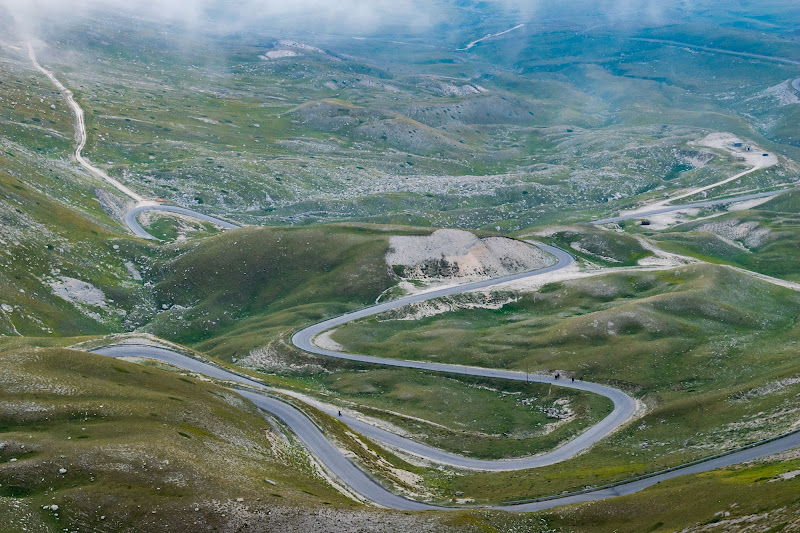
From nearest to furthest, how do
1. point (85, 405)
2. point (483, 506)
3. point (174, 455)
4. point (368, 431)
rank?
1. point (174, 455)
2. point (85, 405)
3. point (483, 506)
4. point (368, 431)

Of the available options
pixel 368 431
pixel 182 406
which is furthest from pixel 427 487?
pixel 182 406

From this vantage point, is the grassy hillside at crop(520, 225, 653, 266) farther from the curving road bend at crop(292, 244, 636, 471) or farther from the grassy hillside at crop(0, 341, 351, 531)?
the grassy hillside at crop(0, 341, 351, 531)

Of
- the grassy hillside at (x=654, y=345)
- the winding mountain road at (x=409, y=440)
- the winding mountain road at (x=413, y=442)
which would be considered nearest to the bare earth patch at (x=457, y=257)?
the grassy hillside at (x=654, y=345)

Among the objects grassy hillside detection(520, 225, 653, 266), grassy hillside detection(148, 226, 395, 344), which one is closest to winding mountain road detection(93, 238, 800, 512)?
grassy hillside detection(148, 226, 395, 344)

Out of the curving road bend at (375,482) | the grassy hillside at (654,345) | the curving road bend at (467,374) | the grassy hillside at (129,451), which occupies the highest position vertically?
the grassy hillside at (129,451)

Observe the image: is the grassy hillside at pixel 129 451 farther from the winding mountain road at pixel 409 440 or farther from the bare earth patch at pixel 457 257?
the bare earth patch at pixel 457 257

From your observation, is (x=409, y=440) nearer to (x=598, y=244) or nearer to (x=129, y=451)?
(x=129, y=451)

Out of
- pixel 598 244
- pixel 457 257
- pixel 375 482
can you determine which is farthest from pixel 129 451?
pixel 598 244

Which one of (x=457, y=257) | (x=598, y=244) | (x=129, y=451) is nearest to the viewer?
(x=129, y=451)

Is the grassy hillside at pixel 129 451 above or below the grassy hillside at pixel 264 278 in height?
above

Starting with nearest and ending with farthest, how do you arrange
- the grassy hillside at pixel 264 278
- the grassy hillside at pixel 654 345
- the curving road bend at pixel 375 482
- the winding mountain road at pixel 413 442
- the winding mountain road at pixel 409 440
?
the curving road bend at pixel 375 482
the winding mountain road at pixel 413 442
the winding mountain road at pixel 409 440
the grassy hillside at pixel 654 345
the grassy hillside at pixel 264 278

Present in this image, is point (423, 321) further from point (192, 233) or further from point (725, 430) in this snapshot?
point (192, 233)
